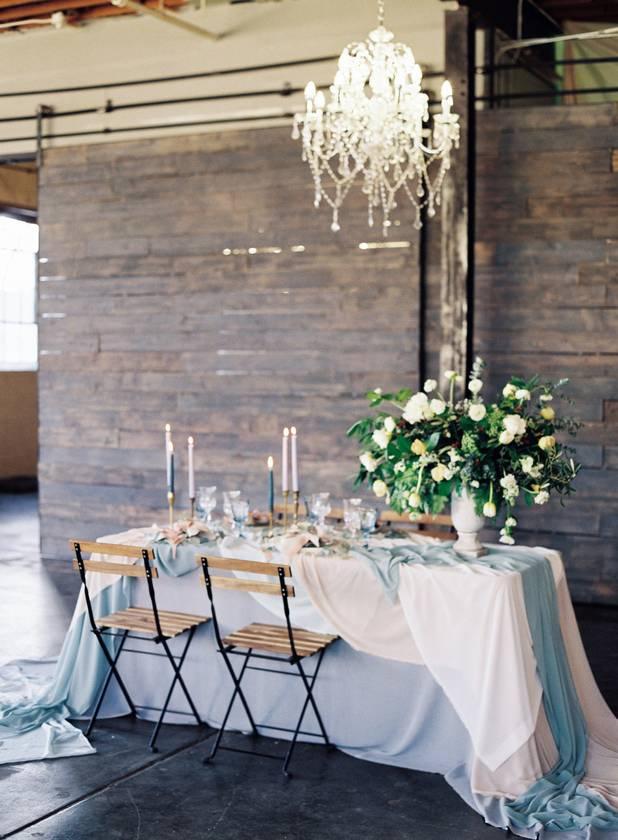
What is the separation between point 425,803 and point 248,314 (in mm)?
4968

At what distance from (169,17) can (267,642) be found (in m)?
5.10

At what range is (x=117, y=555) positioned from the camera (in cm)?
501

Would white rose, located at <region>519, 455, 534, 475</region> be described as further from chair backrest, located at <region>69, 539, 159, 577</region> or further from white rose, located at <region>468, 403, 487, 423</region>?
chair backrest, located at <region>69, 539, 159, 577</region>

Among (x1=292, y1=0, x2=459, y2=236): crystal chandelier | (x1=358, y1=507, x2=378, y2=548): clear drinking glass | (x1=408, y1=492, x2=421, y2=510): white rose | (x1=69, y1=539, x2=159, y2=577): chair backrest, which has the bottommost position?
(x1=69, y1=539, x2=159, y2=577): chair backrest

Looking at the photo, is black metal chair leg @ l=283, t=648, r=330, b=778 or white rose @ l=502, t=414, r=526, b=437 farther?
black metal chair leg @ l=283, t=648, r=330, b=778

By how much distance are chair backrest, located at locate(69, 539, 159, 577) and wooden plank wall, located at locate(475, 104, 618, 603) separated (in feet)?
12.2

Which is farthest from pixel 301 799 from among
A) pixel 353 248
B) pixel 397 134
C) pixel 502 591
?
pixel 353 248

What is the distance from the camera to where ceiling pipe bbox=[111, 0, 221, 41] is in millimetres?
7715

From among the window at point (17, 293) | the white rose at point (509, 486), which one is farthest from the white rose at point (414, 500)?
the window at point (17, 293)

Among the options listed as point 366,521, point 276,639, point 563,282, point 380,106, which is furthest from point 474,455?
point 563,282

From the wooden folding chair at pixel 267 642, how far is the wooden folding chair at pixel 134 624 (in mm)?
197

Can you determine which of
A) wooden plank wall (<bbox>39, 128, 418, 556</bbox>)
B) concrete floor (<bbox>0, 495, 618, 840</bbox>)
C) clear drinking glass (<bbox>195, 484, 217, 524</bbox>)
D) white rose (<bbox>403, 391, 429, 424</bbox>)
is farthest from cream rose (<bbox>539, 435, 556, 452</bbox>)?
wooden plank wall (<bbox>39, 128, 418, 556</bbox>)

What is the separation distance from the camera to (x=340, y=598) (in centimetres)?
467

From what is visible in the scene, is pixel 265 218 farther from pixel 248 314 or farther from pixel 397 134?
pixel 397 134
